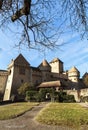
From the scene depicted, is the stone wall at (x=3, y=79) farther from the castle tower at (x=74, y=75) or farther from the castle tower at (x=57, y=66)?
the castle tower at (x=74, y=75)

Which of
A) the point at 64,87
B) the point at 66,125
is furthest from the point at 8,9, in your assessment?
the point at 64,87

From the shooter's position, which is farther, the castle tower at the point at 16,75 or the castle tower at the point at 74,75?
the castle tower at the point at 74,75

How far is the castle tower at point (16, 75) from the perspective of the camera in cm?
7094

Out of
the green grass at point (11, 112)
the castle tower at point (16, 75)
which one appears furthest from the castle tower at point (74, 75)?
the green grass at point (11, 112)

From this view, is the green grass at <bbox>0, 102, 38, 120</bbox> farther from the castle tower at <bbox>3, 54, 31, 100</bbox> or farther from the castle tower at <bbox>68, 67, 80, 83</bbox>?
the castle tower at <bbox>68, 67, 80, 83</bbox>

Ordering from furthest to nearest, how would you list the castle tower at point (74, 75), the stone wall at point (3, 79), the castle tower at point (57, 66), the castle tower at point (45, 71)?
the castle tower at point (57, 66)
the castle tower at point (74, 75)
the castle tower at point (45, 71)
the stone wall at point (3, 79)

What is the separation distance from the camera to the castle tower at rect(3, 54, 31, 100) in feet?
233

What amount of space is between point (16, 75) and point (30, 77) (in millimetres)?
5412

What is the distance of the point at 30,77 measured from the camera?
253 feet

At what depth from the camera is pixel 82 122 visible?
15.4m

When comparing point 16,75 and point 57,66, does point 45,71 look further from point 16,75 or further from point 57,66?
point 16,75

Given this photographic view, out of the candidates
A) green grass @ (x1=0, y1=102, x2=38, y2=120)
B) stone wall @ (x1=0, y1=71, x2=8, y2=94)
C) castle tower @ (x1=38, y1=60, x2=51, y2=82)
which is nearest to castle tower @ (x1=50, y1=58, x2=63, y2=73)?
castle tower @ (x1=38, y1=60, x2=51, y2=82)

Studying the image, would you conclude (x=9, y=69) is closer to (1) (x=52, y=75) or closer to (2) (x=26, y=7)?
(1) (x=52, y=75)

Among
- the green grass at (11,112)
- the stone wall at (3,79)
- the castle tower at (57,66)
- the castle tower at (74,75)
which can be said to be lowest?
the green grass at (11,112)
